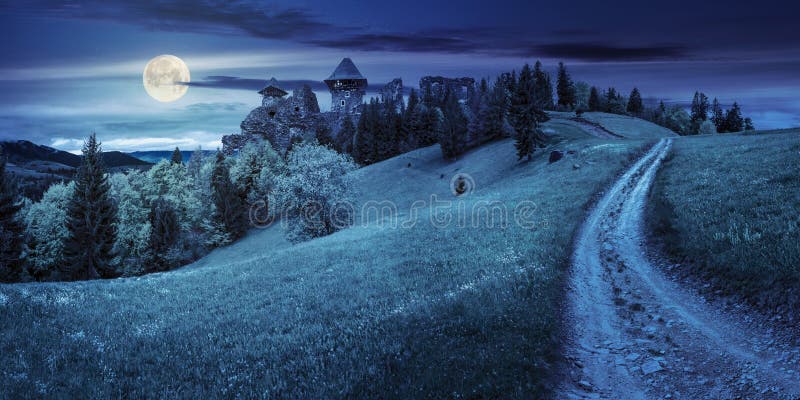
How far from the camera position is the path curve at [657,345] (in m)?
8.07

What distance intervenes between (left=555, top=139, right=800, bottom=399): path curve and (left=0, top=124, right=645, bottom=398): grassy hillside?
0.90 m

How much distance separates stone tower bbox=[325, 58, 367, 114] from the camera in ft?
468

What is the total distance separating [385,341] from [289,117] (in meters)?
→ 122

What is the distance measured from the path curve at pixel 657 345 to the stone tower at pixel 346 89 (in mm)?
134196

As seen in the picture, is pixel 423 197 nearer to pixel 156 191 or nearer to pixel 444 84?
pixel 156 191

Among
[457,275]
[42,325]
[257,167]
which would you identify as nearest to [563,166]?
[457,275]

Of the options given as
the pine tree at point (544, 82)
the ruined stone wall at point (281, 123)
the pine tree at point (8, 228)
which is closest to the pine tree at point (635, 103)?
the pine tree at point (544, 82)

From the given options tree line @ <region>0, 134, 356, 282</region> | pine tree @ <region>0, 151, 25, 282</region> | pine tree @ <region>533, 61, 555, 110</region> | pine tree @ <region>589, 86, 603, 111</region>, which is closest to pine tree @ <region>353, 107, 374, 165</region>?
tree line @ <region>0, 134, 356, 282</region>

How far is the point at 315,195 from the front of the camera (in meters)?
46.4

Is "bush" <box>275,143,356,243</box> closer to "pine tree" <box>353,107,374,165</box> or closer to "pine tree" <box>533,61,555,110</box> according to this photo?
"pine tree" <box>353,107,374,165</box>

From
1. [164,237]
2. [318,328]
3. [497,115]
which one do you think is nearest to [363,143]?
[497,115]

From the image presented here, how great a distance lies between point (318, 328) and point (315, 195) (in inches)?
1416

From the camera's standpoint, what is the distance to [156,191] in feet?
255

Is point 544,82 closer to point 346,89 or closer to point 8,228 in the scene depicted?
point 346,89
